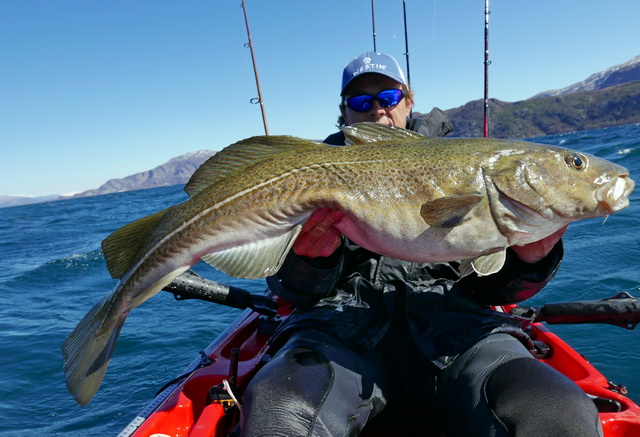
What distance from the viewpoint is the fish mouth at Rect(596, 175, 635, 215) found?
2.30m

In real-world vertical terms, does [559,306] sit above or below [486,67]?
below

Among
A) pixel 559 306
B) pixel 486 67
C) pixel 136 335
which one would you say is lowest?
pixel 136 335

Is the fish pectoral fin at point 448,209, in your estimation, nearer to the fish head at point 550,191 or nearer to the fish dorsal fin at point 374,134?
the fish head at point 550,191

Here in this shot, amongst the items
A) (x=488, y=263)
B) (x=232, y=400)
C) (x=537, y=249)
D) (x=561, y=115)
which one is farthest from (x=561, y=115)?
(x=232, y=400)

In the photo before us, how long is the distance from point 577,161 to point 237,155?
189cm

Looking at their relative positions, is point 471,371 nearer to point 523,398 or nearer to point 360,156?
point 523,398

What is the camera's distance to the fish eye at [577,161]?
92.7 inches

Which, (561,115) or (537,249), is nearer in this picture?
(537,249)

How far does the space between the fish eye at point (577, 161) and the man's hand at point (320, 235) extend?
125cm

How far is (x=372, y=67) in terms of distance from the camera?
13.2ft

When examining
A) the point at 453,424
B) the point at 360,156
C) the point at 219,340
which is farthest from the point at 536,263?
the point at 219,340

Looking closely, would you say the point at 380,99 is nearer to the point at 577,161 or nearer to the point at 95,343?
the point at 577,161

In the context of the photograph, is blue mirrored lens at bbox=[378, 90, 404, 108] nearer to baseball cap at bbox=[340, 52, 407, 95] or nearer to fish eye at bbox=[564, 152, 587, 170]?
baseball cap at bbox=[340, 52, 407, 95]

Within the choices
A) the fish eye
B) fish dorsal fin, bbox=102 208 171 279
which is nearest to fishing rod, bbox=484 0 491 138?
the fish eye
